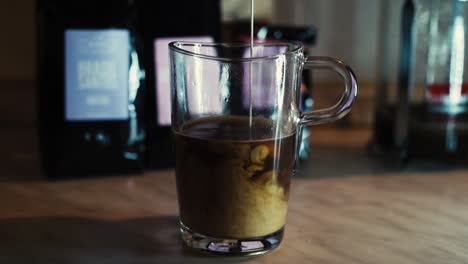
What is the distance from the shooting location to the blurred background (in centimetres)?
89

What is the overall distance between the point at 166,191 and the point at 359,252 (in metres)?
0.28

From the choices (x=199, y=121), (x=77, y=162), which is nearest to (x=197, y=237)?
(x=199, y=121)

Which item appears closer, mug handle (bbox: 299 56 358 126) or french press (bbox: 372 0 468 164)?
mug handle (bbox: 299 56 358 126)

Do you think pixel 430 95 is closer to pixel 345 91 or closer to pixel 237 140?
pixel 345 91

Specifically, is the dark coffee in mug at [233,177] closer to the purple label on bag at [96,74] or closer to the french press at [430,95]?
the purple label on bag at [96,74]

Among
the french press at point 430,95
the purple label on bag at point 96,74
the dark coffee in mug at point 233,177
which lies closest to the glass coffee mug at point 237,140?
the dark coffee in mug at point 233,177

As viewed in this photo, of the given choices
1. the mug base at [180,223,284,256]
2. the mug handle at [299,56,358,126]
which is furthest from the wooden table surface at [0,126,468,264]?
the mug handle at [299,56,358,126]

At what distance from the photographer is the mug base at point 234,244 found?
610 millimetres

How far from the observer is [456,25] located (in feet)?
3.02

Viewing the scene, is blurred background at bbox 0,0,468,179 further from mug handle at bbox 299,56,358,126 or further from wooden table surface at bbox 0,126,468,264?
mug handle at bbox 299,56,358,126

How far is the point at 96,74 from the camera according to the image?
0.82 m

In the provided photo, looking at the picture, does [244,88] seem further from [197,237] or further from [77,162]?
[77,162]

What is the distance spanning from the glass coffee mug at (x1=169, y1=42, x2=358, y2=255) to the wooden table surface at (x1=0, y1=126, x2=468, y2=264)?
0.09 feet

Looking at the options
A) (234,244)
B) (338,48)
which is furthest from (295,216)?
(338,48)
